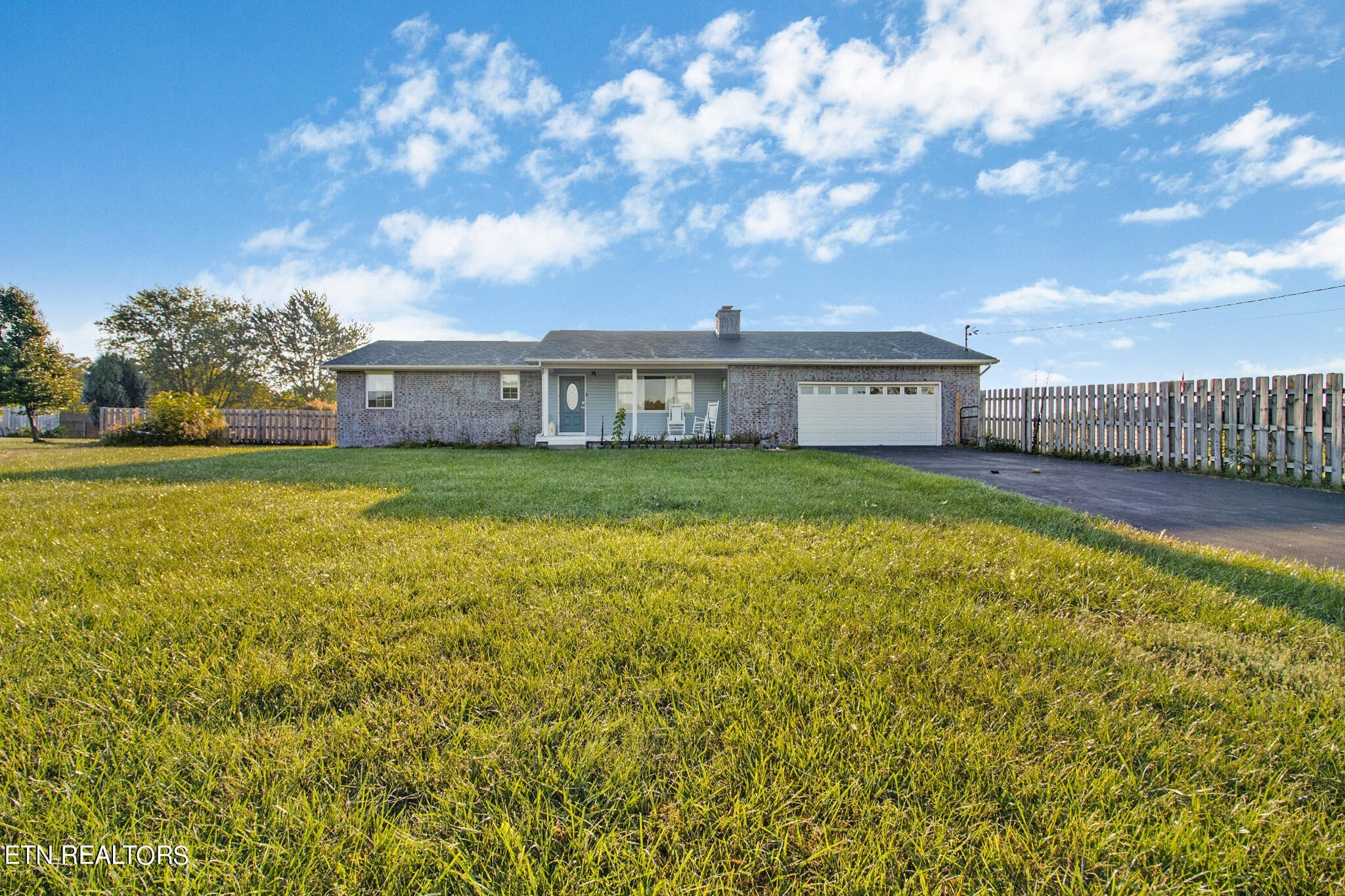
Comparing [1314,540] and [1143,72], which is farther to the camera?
[1143,72]

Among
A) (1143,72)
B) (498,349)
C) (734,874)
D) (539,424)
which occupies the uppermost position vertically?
(1143,72)

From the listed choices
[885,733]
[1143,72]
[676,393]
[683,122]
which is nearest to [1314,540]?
[885,733]

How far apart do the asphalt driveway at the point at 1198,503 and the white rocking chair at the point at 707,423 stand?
6286mm

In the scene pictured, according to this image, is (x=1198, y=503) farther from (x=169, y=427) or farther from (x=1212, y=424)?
(x=169, y=427)

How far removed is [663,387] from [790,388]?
160 inches

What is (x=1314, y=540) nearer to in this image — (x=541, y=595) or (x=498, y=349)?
(x=541, y=595)

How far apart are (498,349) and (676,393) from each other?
6.49 m

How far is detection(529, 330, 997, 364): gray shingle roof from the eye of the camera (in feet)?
47.1

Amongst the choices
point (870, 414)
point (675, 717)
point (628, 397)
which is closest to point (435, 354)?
point (628, 397)

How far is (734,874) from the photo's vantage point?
39.2 inches

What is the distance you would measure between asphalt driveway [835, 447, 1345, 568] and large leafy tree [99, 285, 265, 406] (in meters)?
37.6

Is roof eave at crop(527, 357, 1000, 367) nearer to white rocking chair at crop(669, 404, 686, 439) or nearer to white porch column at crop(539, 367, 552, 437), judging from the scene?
white porch column at crop(539, 367, 552, 437)

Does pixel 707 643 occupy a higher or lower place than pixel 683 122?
lower

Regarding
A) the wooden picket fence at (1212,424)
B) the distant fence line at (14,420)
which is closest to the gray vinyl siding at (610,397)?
the wooden picket fence at (1212,424)
